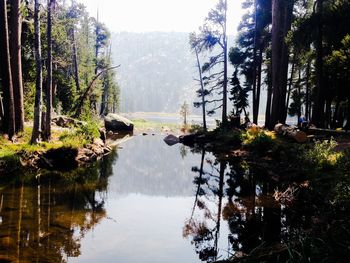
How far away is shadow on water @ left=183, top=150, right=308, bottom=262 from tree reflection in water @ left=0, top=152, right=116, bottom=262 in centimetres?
241

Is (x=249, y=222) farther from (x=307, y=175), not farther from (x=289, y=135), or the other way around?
(x=289, y=135)

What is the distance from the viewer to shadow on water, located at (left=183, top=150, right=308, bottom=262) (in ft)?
21.8

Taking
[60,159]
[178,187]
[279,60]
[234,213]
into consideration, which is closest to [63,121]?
[60,159]

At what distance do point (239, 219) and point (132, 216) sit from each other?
8.65 ft

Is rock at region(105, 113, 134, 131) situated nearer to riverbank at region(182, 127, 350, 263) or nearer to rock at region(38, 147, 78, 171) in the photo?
riverbank at region(182, 127, 350, 263)

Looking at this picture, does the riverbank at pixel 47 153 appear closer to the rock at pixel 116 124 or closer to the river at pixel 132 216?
the river at pixel 132 216

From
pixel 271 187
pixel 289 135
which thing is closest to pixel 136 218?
pixel 271 187

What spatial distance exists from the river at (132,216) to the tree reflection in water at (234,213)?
0.07 ft

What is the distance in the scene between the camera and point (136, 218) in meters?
8.99

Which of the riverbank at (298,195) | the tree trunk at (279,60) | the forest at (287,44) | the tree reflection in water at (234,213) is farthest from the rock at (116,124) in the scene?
the tree reflection in water at (234,213)

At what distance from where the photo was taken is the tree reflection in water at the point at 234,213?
6988 millimetres

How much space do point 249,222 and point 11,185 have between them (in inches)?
287

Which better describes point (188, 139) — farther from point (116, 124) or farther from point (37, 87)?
point (37, 87)

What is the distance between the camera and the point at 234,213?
30.3 feet
